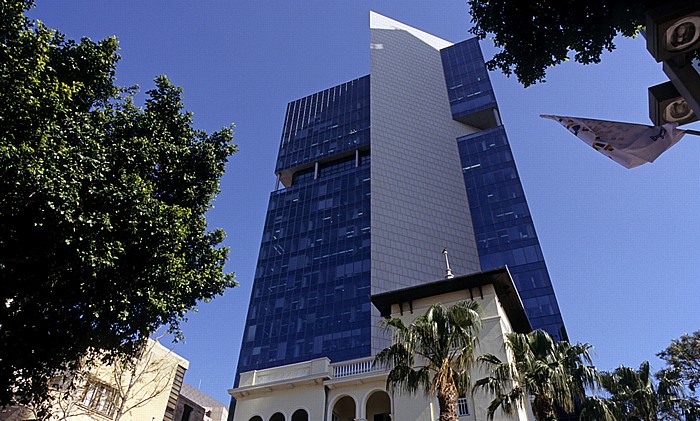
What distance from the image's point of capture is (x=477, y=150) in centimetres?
8731

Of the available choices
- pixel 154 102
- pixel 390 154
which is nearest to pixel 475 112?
pixel 390 154

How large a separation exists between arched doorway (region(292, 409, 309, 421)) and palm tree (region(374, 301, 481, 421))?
8536 millimetres

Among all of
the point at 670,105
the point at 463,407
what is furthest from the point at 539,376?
the point at 670,105

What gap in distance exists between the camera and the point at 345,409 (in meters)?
26.7

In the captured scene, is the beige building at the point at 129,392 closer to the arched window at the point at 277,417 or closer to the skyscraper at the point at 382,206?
the arched window at the point at 277,417

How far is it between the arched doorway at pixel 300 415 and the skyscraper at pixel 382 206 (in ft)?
125

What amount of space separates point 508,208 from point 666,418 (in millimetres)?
51594

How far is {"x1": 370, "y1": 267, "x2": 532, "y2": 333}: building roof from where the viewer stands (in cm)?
2464

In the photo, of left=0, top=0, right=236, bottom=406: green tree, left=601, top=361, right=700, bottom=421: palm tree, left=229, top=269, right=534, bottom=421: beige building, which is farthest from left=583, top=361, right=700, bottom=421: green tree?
left=0, top=0, right=236, bottom=406: green tree

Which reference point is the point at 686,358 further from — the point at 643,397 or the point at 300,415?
the point at 300,415

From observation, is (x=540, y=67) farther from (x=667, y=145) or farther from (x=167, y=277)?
(x=167, y=277)

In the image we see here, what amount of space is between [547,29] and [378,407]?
69.9 ft

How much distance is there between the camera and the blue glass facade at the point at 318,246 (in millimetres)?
69000

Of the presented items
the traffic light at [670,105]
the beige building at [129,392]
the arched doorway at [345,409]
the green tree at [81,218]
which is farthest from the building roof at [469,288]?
the traffic light at [670,105]
